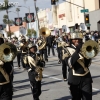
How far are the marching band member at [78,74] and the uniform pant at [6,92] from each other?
3.75ft

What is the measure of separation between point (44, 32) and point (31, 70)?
32.4 feet

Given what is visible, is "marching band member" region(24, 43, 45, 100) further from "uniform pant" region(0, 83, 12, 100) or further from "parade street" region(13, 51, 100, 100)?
"uniform pant" region(0, 83, 12, 100)

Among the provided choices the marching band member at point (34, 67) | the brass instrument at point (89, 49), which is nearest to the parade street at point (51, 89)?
the marching band member at point (34, 67)

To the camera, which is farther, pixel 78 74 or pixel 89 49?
pixel 78 74

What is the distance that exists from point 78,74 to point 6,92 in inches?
53.7

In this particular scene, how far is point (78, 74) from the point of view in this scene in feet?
23.3

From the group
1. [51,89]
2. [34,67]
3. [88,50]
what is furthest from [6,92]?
[51,89]

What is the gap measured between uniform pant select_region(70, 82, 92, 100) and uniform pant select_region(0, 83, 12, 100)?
117 cm

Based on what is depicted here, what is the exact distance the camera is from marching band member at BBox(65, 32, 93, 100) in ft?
23.0

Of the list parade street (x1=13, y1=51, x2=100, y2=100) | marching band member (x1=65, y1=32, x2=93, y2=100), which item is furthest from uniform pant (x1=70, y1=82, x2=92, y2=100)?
parade street (x1=13, y1=51, x2=100, y2=100)

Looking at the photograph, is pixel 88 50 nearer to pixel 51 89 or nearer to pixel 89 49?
pixel 89 49

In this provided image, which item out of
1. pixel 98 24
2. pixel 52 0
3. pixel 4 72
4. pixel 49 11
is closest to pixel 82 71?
pixel 4 72

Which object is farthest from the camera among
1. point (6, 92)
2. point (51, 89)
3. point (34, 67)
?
point (51, 89)

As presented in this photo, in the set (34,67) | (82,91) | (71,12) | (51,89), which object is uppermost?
(71,12)
